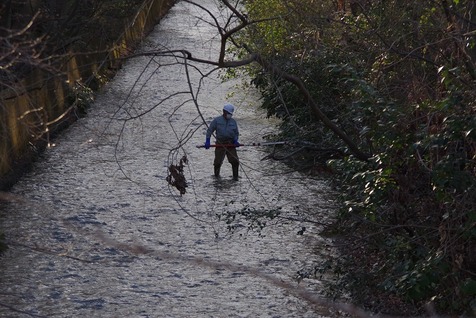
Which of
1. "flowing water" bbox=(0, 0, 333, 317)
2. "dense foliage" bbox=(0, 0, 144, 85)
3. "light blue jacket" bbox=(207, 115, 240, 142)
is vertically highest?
"dense foliage" bbox=(0, 0, 144, 85)

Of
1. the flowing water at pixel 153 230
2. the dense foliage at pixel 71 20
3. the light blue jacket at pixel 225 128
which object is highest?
the dense foliage at pixel 71 20

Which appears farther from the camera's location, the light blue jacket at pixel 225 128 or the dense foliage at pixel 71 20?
the dense foliage at pixel 71 20

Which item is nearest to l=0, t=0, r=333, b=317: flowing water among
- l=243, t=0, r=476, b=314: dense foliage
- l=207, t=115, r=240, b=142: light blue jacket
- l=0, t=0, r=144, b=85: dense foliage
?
l=207, t=115, r=240, b=142: light blue jacket

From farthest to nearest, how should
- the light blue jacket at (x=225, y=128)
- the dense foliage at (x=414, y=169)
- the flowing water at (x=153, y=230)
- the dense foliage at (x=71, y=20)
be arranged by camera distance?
1. the dense foliage at (x=71, y=20)
2. the light blue jacket at (x=225, y=128)
3. the flowing water at (x=153, y=230)
4. the dense foliage at (x=414, y=169)

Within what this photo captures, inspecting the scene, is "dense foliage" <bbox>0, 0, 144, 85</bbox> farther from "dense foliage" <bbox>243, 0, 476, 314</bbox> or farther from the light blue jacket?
"dense foliage" <bbox>243, 0, 476, 314</bbox>

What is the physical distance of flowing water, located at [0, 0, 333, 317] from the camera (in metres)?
12.1

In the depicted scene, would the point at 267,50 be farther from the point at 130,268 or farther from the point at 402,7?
the point at 130,268

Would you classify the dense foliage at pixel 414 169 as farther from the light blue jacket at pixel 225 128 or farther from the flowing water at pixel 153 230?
the light blue jacket at pixel 225 128

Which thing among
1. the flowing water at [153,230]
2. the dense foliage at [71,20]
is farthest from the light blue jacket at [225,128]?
the dense foliage at [71,20]

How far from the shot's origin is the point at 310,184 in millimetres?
18281

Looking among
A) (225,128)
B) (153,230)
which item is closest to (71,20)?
(225,128)

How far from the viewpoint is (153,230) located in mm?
15312

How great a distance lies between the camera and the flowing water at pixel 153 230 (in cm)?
1212

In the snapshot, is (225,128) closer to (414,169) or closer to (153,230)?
(153,230)
